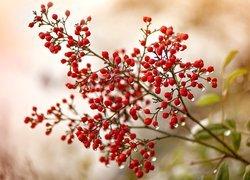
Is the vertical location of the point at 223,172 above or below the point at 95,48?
below

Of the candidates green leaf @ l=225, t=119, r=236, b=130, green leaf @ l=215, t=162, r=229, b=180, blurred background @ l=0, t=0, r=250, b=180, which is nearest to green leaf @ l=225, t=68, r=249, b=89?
green leaf @ l=225, t=119, r=236, b=130

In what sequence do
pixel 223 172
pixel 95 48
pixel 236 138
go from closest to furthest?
pixel 223 172 → pixel 236 138 → pixel 95 48

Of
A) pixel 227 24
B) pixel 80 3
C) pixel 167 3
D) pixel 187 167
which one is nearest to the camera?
pixel 187 167

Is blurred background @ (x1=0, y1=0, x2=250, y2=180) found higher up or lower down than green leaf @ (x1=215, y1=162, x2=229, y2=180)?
higher up

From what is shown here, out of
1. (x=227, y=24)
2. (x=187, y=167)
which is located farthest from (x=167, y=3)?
(x=187, y=167)

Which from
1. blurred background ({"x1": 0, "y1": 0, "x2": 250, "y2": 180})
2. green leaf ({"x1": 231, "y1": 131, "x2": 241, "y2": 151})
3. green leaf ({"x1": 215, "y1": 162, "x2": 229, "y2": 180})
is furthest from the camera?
blurred background ({"x1": 0, "y1": 0, "x2": 250, "y2": 180})

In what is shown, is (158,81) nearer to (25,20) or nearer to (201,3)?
(201,3)

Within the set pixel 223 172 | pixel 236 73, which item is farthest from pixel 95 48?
pixel 223 172

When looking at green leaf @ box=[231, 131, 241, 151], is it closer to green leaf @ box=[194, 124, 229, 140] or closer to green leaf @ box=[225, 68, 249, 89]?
green leaf @ box=[194, 124, 229, 140]

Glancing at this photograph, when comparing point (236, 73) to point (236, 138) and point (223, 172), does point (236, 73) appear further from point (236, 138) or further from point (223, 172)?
point (223, 172)
